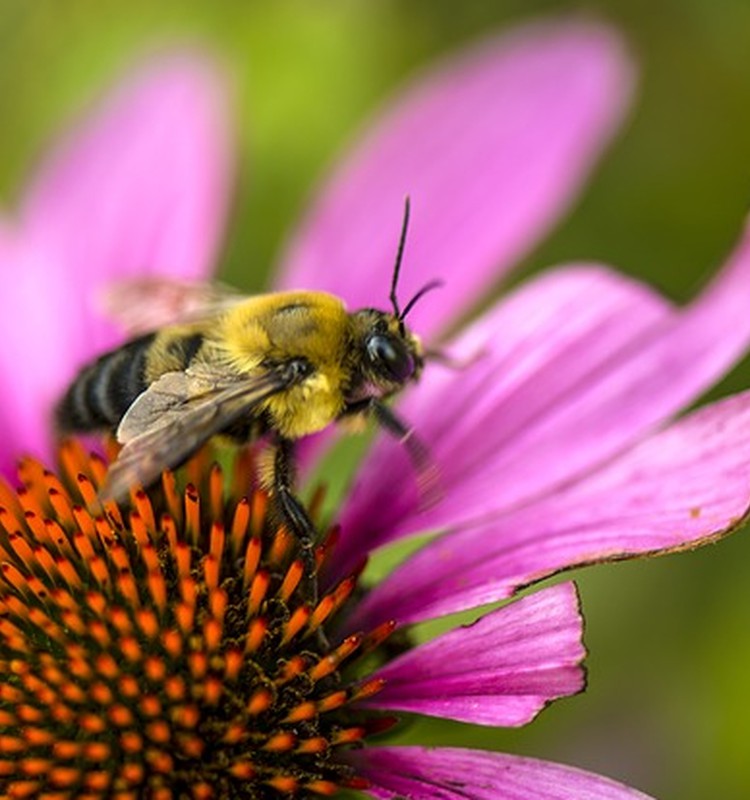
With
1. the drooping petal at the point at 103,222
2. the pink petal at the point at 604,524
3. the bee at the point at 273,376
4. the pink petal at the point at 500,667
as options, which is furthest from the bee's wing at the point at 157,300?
the pink petal at the point at 500,667

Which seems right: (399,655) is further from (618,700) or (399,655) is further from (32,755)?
(618,700)

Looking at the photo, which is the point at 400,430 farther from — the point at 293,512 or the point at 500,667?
the point at 500,667

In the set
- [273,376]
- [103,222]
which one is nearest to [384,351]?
[273,376]

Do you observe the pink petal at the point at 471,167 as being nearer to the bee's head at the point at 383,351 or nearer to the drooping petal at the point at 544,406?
the drooping petal at the point at 544,406

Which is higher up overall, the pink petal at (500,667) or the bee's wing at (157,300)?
the bee's wing at (157,300)

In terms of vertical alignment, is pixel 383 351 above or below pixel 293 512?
above

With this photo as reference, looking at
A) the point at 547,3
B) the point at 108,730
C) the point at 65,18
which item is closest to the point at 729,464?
the point at 108,730
